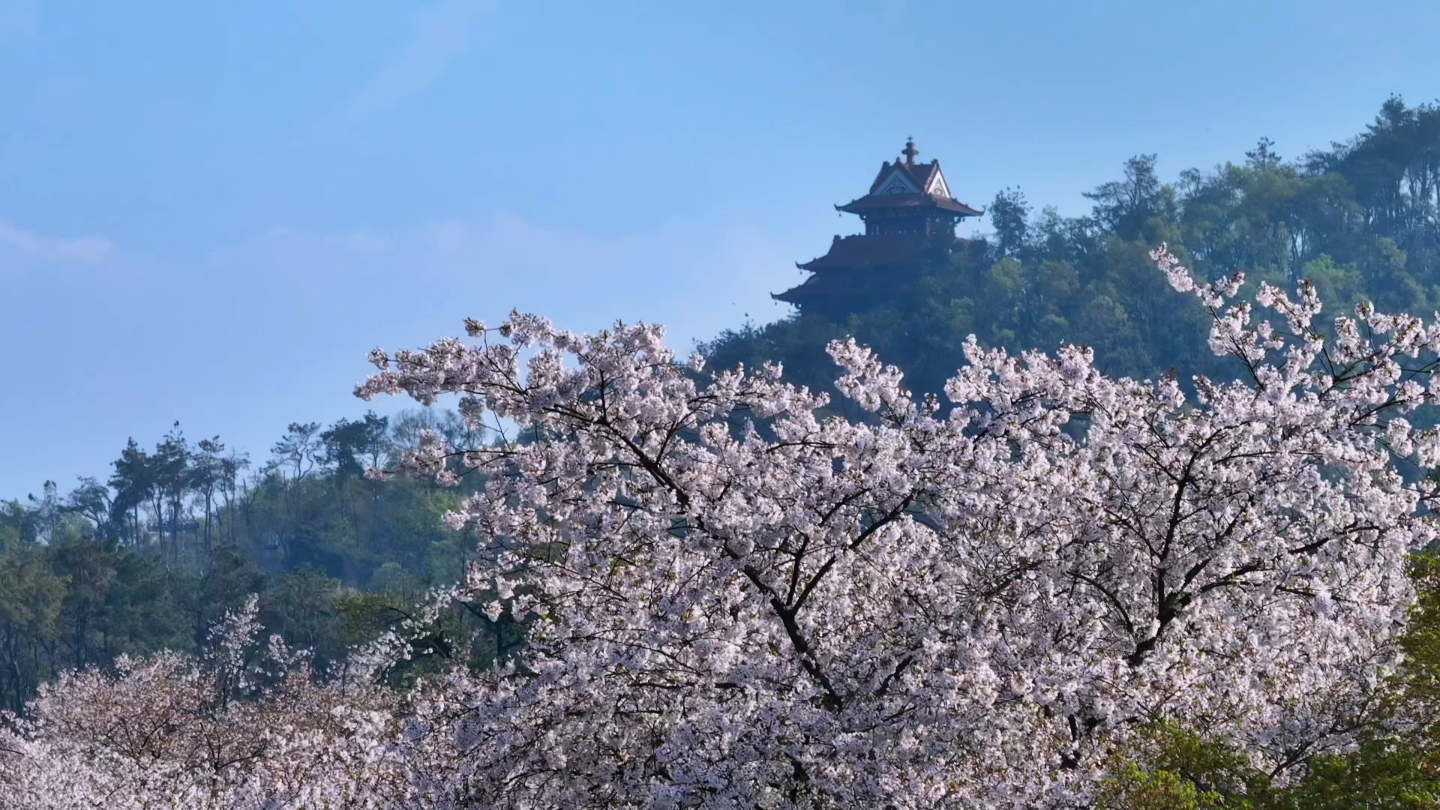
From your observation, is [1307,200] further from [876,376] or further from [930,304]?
[876,376]

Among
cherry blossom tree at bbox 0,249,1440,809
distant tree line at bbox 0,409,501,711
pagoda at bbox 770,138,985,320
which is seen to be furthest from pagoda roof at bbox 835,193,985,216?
cherry blossom tree at bbox 0,249,1440,809

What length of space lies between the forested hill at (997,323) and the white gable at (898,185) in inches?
201

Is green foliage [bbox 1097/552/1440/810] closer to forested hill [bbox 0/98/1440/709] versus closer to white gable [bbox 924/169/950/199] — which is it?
forested hill [bbox 0/98/1440/709]

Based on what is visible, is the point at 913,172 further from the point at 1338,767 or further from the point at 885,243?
the point at 1338,767

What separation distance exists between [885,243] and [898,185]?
3.89 m

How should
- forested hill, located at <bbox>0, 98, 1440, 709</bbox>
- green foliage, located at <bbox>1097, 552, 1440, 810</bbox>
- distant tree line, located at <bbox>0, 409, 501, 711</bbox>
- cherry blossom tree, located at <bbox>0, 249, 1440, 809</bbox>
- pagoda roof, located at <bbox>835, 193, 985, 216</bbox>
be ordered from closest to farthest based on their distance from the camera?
1. green foliage, located at <bbox>1097, 552, 1440, 810</bbox>
2. cherry blossom tree, located at <bbox>0, 249, 1440, 809</bbox>
3. distant tree line, located at <bbox>0, 409, 501, 711</bbox>
4. forested hill, located at <bbox>0, 98, 1440, 709</bbox>
5. pagoda roof, located at <bbox>835, 193, 985, 216</bbox>

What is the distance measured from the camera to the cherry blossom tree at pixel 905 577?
34.4 feet

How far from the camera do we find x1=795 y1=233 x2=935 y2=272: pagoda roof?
327ft

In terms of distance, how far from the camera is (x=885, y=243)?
10069 centimetres

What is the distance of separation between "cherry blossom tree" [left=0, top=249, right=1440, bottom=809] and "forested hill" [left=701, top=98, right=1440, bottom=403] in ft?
230

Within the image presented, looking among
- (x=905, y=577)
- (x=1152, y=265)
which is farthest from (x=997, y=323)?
(x=905, y=577)

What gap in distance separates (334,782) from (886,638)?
24.8 ft

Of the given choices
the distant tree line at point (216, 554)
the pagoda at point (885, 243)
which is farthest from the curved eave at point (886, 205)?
the distant tree line at point (216, 554)

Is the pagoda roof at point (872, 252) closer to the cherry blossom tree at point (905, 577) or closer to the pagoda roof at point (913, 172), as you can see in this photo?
the pagoda roof at point (913, 172)
